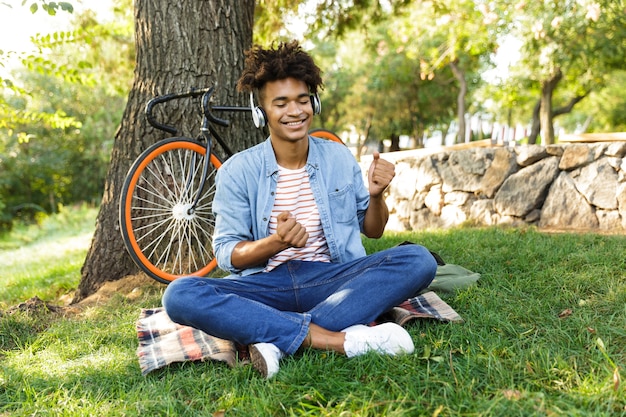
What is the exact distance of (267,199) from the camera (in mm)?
2812

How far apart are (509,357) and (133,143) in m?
3.06

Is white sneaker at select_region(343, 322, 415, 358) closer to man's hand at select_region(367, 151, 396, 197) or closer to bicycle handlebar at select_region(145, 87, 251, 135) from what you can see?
man's hand at select_region(367, 151, 396, 197)

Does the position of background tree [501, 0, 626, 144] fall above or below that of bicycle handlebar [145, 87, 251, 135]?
above

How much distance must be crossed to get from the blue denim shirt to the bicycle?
3.21 ft

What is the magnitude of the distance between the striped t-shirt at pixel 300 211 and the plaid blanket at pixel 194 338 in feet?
1.47

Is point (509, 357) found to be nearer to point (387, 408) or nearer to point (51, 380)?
point (387, 408)

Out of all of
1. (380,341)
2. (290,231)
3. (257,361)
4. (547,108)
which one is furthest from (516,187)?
(547,108)

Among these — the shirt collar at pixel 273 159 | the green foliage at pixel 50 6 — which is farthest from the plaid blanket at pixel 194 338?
the green foliage at pixel 50 6

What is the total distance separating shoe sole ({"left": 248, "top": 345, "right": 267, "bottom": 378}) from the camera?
2254 millimetres

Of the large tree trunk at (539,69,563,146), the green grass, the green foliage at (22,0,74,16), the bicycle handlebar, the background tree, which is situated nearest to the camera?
the green grass

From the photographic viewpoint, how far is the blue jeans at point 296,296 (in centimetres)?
242

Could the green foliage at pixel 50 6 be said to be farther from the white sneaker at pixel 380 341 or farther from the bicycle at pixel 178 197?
the white sneaker at pixel 380 341

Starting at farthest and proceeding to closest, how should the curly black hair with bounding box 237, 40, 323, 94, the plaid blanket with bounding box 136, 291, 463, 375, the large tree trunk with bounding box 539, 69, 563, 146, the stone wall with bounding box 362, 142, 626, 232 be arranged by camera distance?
the large tree trunk with bounding box 539, 69, 563, 146, the stone wall with bounding box 362, 142, 626, 232, the curly black hair with bounding box 237, 40, 323, 94, the plaid blanket with bounding box 136, 291, 463, 375

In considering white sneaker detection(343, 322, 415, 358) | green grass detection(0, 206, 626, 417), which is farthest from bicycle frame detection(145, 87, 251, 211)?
white sneaker detection(343, 322, 415, 358)
